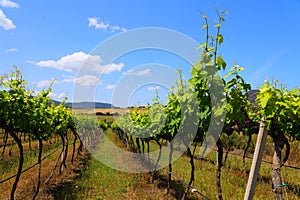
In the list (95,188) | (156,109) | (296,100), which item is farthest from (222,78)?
(95,188)

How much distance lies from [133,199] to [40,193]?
3011mm

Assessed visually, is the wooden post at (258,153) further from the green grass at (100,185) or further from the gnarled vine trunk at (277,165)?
the green grass at (100,185)

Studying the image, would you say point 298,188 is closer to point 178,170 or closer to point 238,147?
point 178,170

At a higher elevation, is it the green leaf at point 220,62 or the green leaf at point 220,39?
the green leaf at point 220,39

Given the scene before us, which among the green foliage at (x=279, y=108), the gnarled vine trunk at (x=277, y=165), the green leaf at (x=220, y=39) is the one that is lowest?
the gnarled vine trunk at (x=277, y=165)

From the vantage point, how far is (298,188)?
34.7 feet

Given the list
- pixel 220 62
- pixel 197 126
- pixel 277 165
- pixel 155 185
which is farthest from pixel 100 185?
pixel 220 62

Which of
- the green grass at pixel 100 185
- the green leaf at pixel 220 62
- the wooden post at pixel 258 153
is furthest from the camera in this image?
the green grass at pixel 100 185

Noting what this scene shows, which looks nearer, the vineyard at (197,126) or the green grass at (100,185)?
the vineyard at (197,126)

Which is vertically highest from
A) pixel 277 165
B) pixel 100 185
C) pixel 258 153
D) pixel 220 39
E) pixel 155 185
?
pixel 220 39


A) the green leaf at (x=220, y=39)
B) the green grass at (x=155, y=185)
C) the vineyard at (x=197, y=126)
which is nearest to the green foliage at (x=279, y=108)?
the vineyard at (x=197, y=126)

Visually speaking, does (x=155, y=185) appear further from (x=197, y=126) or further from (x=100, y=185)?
(x=197, y=126)

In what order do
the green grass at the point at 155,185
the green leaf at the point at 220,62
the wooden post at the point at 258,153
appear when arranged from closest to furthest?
the wooden post at the point at 258,153
the green leaf at the point at 220,62
the green grass at the point at 155,185

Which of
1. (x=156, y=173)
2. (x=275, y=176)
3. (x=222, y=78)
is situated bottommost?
(x=156, y=173)
